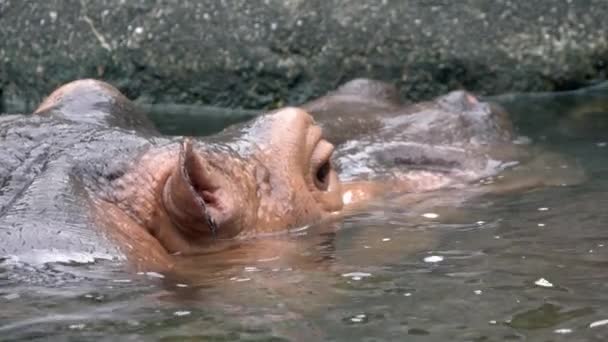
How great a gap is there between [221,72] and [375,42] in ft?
3.22

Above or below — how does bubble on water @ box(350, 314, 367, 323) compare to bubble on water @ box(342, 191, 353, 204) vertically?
below

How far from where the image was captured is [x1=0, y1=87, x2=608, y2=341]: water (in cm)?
263

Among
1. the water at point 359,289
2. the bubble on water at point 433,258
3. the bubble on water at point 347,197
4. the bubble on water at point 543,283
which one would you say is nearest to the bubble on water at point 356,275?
the water at point 359,289

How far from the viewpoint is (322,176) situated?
14.1 ft

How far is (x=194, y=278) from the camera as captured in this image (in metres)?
3.26

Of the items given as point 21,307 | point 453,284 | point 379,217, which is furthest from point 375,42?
point 21,307

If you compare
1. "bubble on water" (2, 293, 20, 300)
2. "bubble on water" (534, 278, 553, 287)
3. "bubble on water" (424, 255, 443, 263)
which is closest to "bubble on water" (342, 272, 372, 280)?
"bubble on water" (424, 255, 443, 263)

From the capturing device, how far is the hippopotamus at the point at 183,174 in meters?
3.27

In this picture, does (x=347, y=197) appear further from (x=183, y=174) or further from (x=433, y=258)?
(x=183, y=174)

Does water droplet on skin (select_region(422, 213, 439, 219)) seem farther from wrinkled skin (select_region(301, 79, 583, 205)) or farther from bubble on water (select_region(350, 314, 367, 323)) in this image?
bubble on water (select_region(350, 314, 367, 323))

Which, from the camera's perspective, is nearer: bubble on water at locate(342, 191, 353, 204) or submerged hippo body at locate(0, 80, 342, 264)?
submerged hippo body at locate(0, 80, 342, 264)

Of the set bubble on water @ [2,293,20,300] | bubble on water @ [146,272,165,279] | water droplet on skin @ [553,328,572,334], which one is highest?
bubble on water @ [2,293,20,300]

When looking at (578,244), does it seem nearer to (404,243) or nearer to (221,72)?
(404,243)

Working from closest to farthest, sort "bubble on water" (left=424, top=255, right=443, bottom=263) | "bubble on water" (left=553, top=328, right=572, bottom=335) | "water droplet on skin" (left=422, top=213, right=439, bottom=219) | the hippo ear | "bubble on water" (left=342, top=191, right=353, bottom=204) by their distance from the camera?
1. "bubble on water" (left=553, top=328, right=572, bottom=335)
2. the hippo ear
3. "bubble on water" (left=424, top=255, right=443, bottom=263)
4. "water droplet on skin" (left=422, top=213, right=439, bottom=219)
5. "bubble on water" (left=342, top=191, right=353, bottom=204)
